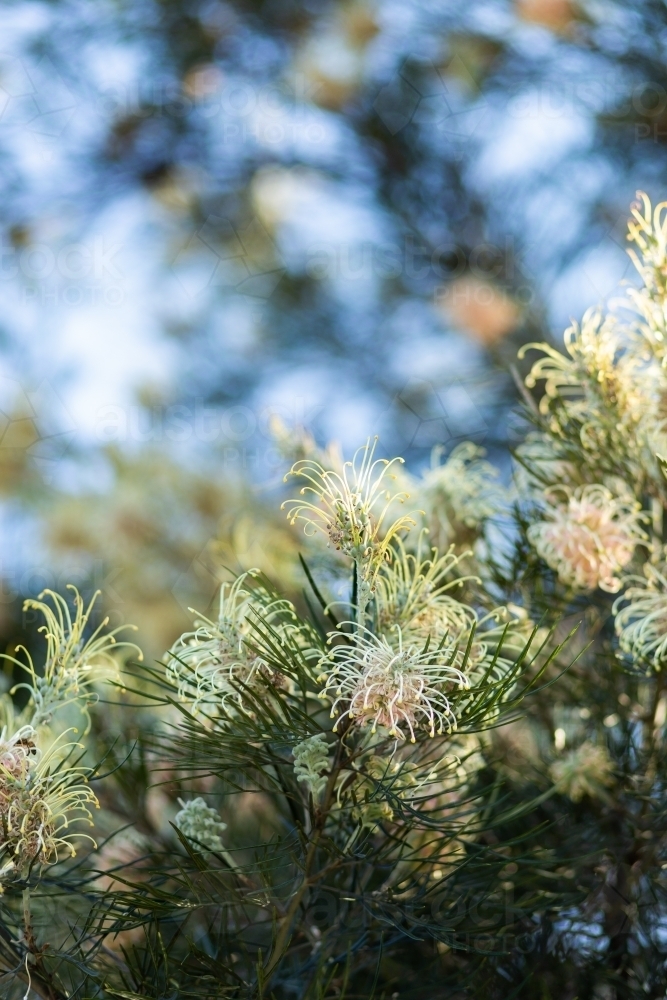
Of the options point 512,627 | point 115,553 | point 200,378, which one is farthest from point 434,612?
point 200,378

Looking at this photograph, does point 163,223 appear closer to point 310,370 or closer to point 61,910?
point 310,370

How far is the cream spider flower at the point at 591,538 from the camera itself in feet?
1.32

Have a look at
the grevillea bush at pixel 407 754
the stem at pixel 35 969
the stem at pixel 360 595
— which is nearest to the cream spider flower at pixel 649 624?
the grevillea bush at pixel 407 754

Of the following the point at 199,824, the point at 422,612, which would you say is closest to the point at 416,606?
the point at 422,612

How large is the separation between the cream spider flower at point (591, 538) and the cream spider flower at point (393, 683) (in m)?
0.11

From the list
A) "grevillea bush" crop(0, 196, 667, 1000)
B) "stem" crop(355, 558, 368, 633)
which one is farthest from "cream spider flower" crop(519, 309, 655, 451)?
"stem" crop(355, 558, 368, 633)

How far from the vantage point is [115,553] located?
102 centimetres

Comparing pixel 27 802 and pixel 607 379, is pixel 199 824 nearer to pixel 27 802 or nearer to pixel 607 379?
pixel 27 802

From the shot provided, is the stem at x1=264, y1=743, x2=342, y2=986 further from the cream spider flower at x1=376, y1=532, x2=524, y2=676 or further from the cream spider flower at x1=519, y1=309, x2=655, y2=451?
the cream spider flower at x1=519, y1=309, x2=655, y2=451

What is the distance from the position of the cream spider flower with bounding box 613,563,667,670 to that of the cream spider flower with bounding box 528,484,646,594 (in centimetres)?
1

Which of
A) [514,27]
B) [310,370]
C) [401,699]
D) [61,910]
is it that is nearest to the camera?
[401,699]

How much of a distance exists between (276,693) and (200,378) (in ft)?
3.23

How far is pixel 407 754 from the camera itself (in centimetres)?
36

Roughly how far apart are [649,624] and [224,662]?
6.6 inches
